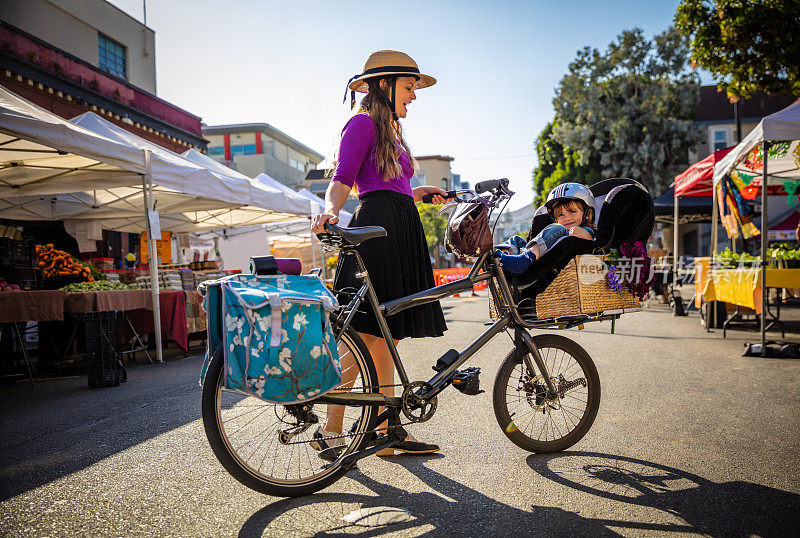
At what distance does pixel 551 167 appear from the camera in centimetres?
3562

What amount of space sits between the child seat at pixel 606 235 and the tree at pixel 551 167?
91.3 ft

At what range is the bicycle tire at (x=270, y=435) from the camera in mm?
2354

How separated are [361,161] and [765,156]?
530 centimetres

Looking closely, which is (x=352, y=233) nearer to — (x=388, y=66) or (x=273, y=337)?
(x=273, y=337)

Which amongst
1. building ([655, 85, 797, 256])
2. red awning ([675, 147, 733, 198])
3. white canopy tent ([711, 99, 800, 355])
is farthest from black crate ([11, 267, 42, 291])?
building ([655, 85, 797, 256])

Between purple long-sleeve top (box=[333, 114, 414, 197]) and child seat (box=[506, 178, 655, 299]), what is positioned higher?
purple long-sleeve top (box=[333, 114, 414, 197])

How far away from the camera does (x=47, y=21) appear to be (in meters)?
17.5

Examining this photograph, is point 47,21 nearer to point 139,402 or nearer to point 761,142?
point 139,402

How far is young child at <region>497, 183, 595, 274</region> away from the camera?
3090mm

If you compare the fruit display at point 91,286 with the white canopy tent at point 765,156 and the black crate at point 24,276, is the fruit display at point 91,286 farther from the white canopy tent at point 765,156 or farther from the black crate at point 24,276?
the white canopy tent at point 765,156

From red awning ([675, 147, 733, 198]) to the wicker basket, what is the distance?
282 inches

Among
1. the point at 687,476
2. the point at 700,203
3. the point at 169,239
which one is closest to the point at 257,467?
the point at 687,476

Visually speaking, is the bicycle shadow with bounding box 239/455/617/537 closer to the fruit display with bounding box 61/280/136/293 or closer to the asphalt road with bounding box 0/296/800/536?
the asphalt road with bounding box 0/296/800/536

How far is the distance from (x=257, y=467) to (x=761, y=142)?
6.18 metres
